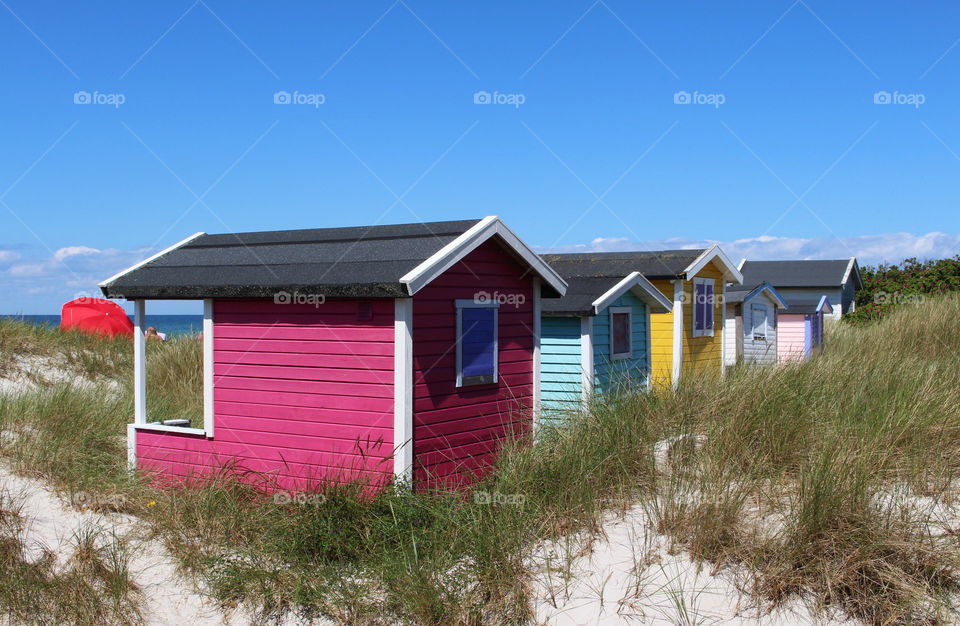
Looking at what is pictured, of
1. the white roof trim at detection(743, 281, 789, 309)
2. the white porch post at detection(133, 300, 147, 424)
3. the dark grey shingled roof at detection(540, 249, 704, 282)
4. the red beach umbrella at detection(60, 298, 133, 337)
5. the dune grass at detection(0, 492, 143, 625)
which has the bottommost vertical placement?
the dune grass at detection(0, 492, 143, 625)

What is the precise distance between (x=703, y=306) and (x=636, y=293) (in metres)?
4.16

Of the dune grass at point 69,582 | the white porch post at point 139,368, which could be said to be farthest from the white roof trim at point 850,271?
the dune grass at point 69,582

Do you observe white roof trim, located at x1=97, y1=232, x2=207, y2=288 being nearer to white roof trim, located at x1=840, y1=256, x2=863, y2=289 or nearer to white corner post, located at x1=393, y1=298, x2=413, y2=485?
white corner post, located at x1=393, y1=298, x2=413, y2=485

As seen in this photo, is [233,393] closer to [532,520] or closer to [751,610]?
[532,520]

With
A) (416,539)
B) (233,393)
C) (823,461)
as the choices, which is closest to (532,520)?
(416,539)

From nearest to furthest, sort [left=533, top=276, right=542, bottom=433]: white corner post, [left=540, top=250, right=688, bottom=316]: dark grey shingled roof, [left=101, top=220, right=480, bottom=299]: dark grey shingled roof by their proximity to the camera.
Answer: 1. [left=101, top=220, right=480, bottom=299]: dark grey shingled roof
2. [left=533, top=276, right=542, bottom=433]: white corner post
3. [left=540, top=250, right=688, bottom=316]: dark grey shingled roof

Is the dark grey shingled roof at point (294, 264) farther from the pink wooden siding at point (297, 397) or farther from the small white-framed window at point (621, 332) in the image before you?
the small white-framed window at point (621, 332)

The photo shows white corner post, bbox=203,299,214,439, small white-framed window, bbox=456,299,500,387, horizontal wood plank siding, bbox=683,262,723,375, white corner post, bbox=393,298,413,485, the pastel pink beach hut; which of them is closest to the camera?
white corner post, bbox=393,298,413,485

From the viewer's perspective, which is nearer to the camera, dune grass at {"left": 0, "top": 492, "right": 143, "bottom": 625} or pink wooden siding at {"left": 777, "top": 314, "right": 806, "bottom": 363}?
dune grass at {"left": 0, "top": 492, "right": 143, "bottom": 625}

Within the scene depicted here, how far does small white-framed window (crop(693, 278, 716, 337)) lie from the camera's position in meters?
17.5

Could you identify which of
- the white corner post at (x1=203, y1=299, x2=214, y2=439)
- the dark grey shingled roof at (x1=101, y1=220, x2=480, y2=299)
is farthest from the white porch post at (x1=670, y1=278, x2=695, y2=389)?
the white corner post at (x1=203, y1=299, x2=214, y2=439)

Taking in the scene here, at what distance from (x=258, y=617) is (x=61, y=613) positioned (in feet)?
4.90

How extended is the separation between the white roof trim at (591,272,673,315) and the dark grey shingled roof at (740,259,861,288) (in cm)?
3400

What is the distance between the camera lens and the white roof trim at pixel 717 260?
1672cm
